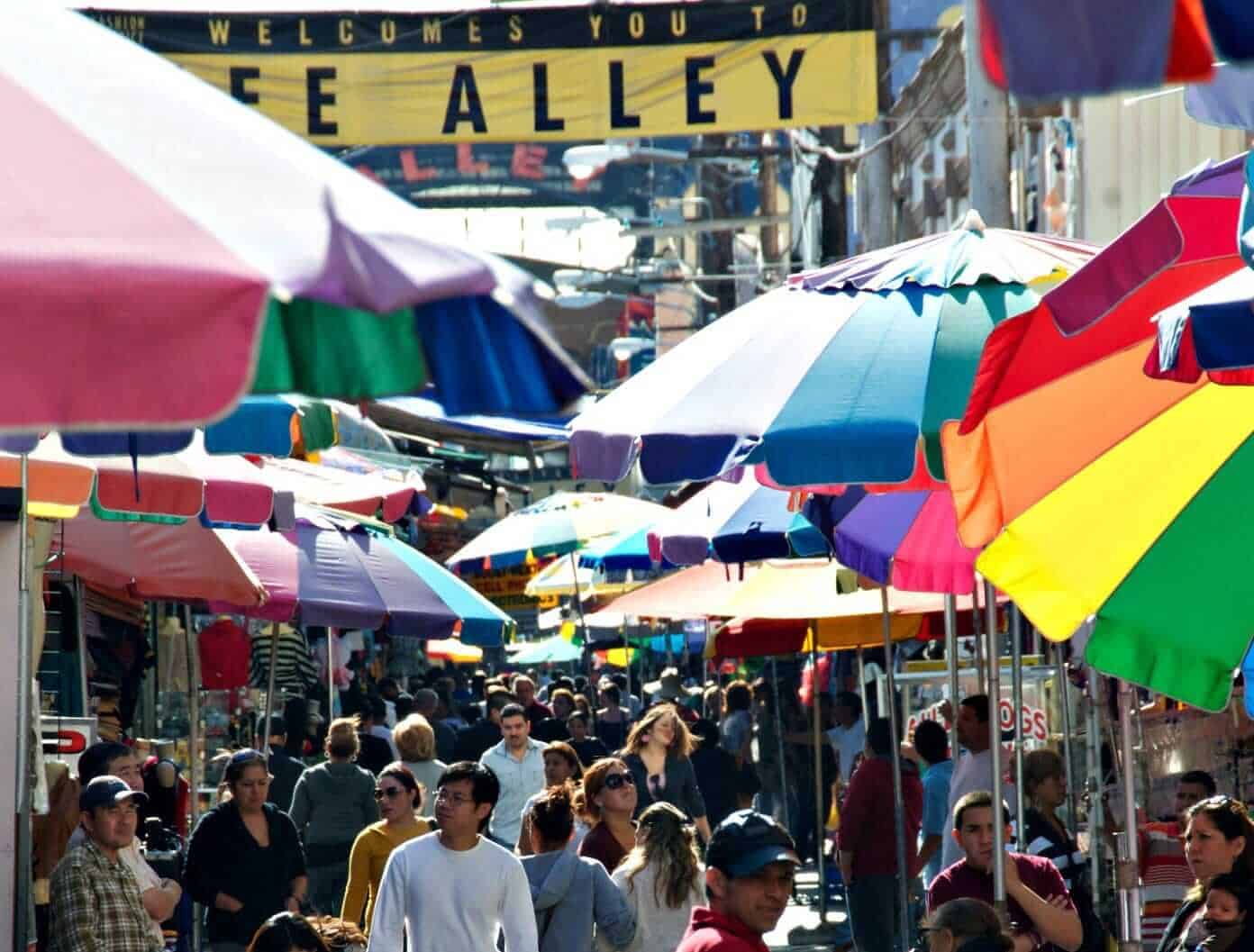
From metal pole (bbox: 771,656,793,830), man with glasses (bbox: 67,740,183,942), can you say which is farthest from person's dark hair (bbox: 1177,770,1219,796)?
metal pole (bbox: 771,656,793,830)

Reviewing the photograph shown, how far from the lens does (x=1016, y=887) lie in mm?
8414

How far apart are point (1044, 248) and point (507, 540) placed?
13.8 metres

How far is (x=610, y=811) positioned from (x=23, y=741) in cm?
345

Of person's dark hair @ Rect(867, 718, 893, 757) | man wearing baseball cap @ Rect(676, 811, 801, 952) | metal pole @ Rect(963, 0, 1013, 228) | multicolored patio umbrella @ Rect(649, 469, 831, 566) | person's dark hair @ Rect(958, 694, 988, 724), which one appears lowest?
man wearing baseball cap @ Rect(676, 811, 801, 952)

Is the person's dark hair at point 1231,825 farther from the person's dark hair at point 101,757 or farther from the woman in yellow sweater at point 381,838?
the person's dark hair at point 101,757

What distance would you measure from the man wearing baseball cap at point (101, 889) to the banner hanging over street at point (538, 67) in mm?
7919

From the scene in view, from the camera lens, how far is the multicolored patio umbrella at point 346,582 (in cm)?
1342

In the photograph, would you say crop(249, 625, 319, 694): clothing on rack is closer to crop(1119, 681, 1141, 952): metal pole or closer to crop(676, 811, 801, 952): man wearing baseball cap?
crop(1119, 681, 1141, 952): metal pole

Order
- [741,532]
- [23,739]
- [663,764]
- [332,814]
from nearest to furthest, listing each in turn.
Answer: [23,739] < [741,532] < [332,814] < [663,764]

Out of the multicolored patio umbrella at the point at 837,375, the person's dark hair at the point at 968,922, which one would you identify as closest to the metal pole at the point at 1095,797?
the multicolored patio umbrella at the point at 837,375

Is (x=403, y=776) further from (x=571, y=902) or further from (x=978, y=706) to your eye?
(x=978, y=706)

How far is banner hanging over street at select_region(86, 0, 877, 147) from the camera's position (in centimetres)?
Result: 1606

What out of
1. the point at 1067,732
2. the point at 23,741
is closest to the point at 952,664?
the point at 1067,732

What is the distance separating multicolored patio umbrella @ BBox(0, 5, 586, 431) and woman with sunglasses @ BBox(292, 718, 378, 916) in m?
9.61
